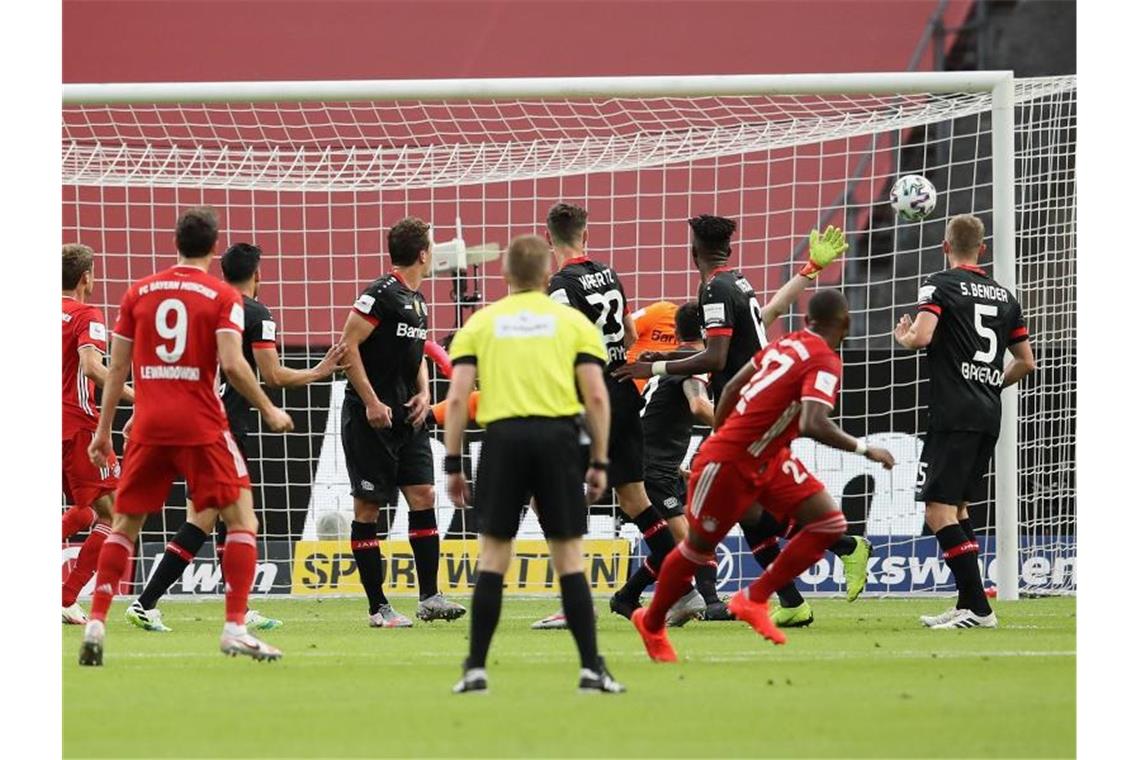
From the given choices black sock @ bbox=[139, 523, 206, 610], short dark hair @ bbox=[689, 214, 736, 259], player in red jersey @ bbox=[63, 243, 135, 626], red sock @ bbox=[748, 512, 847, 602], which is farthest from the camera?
player in red jersey @ bbox=[63, 243, 135, 626]

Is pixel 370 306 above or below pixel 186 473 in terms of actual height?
A: above

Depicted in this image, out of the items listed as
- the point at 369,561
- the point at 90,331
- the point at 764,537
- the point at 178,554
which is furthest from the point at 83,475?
the point at 764,537

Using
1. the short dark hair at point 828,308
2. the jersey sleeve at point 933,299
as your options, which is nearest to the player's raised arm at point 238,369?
the short dark hair at point 828,308

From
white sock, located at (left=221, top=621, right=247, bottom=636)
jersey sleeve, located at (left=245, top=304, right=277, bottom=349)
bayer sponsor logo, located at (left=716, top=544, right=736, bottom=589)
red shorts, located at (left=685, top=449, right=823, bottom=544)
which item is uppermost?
jersey sleeve, located at (left=245, top=304, right=277, bottom=349)

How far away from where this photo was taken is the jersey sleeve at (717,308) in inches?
365

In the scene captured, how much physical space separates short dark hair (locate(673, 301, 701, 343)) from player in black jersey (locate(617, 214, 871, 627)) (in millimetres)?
468

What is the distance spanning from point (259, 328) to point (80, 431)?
158 centimetres

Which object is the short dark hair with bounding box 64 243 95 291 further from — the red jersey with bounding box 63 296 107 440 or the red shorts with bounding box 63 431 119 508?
the red shorts with bounding box 63 431 119 508

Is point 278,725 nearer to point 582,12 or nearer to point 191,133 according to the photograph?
point 191,133

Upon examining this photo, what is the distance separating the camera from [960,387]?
941 centimetres

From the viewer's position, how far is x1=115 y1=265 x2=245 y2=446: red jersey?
295 inches

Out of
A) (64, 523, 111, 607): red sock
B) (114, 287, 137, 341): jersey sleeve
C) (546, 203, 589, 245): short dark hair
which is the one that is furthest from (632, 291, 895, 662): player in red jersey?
(64, 523, 111, 607): red sock

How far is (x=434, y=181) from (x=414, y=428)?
159 inches

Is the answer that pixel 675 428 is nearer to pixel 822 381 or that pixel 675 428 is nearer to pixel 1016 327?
pixel 1016 327
